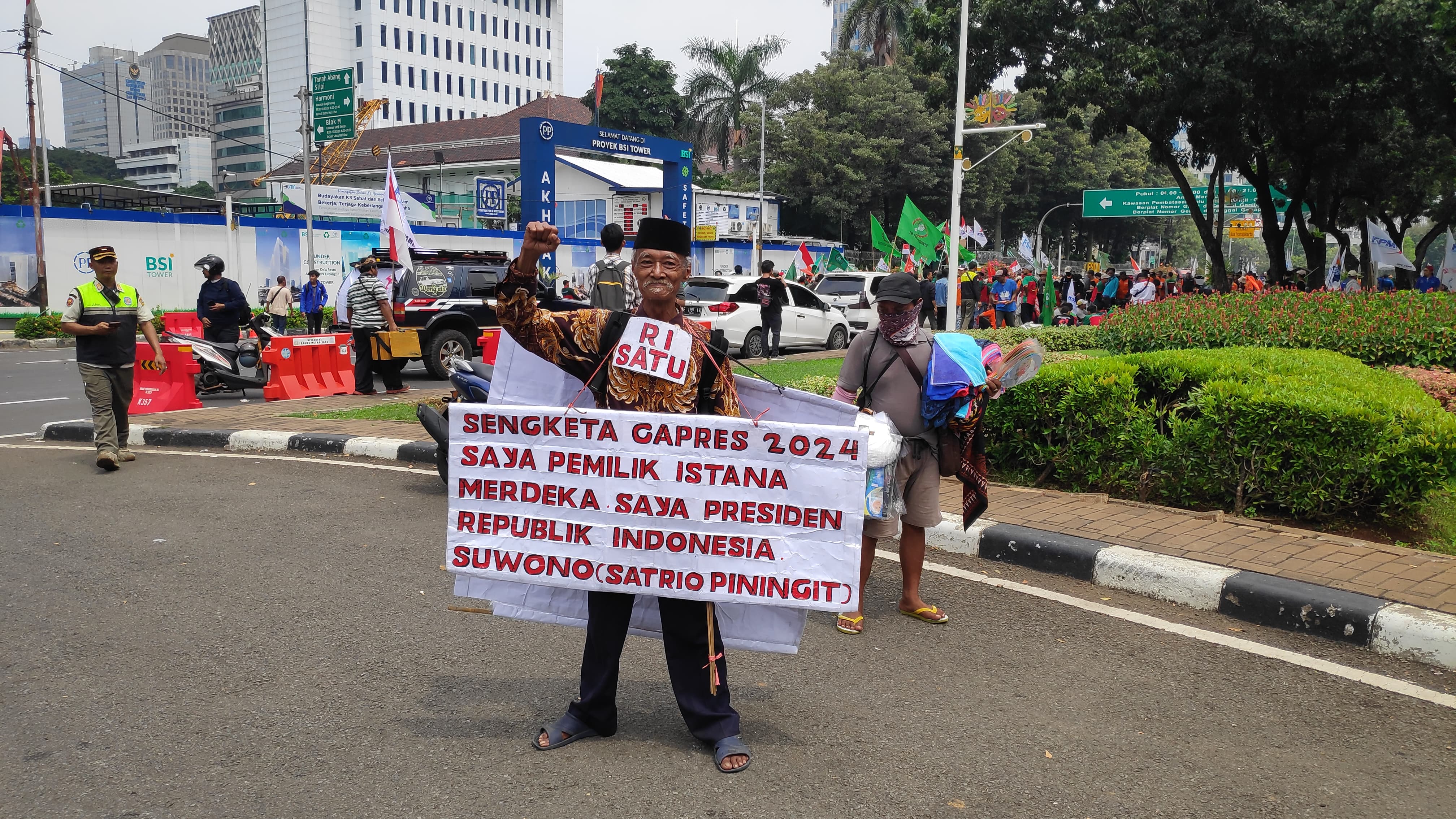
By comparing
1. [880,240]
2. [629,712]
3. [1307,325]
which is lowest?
[629,712]

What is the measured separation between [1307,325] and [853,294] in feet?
43.8

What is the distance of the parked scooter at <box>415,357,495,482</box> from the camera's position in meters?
7.24

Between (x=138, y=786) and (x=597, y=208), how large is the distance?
160 feet

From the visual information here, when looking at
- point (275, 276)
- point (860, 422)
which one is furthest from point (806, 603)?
point (275, 276)

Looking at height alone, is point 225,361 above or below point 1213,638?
above

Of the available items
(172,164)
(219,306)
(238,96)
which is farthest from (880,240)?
(172,164)

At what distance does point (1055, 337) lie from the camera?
15461 mm

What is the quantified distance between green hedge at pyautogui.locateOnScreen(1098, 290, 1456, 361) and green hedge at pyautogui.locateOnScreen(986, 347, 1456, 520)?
214 centimetres

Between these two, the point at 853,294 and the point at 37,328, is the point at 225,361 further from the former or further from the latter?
the point at 37,328

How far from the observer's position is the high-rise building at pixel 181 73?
544 feet

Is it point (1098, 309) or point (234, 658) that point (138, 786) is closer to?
point (234, 658)

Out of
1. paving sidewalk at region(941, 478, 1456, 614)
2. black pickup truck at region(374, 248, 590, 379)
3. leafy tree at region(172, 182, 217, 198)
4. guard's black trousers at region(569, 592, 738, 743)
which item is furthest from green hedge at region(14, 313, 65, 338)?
leafy tree at region(172, 182, 217, 198)

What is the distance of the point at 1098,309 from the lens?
2919cm

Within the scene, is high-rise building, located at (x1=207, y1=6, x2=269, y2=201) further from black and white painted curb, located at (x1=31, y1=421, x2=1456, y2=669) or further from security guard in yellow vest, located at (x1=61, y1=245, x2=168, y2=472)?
black and white painted curb, located at (x1=31, y1=421, x2=1456, y2=669)
